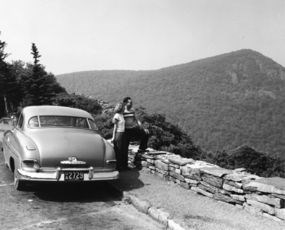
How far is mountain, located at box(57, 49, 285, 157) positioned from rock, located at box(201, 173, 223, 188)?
29352 mm

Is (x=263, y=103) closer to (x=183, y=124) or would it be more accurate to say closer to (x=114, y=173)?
(x=183, y=124)

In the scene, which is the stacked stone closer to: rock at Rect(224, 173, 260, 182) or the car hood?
rock at Rect(224, 173, 260, 182)

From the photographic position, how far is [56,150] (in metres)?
6.42

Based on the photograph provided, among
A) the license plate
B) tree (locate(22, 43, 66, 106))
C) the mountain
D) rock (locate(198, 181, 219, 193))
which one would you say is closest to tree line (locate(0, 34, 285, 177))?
tree (locate(22, 43, 66, 106))

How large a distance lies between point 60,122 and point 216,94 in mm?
52578

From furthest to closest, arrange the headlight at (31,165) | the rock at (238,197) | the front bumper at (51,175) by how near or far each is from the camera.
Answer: the headlight at (31,165), the front bumper at (51,175), the rock at (238,197)

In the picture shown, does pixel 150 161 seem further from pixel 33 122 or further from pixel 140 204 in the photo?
pixel 33 122

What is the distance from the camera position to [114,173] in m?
6.84

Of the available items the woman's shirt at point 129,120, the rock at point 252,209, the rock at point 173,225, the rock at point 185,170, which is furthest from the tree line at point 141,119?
the rock at point 173,225

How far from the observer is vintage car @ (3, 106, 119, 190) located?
6.26 m

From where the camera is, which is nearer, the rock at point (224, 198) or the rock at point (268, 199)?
the rock at point (268, 199)

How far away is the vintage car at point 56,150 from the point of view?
6262 mm

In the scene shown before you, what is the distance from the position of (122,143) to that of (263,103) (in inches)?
1971

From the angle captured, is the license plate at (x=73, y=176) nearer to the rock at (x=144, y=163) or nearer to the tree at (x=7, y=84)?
the rock at (x=144, y=163)
